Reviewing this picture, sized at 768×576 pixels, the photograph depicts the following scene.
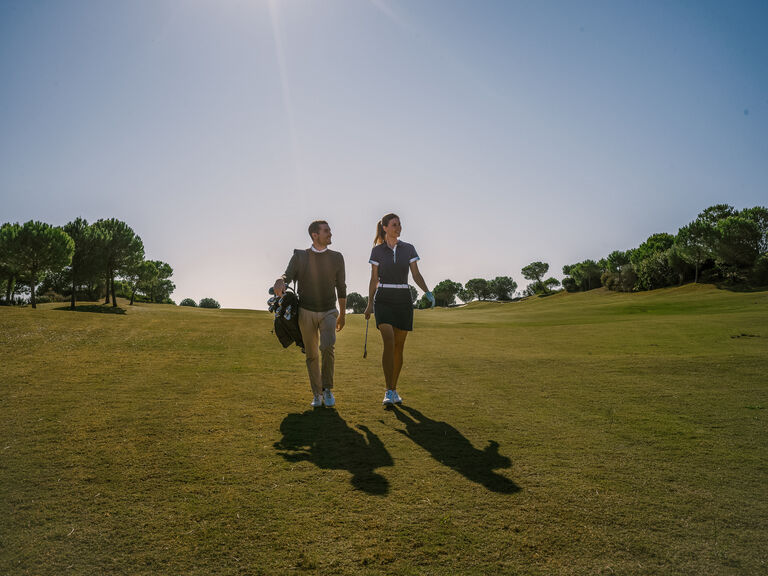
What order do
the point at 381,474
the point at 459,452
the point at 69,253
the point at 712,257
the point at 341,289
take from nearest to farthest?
the point at 381,474, the point at 459,452, the point at 341,289, the point at 69,253, the point at 712,257

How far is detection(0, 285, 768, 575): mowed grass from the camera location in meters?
2.80

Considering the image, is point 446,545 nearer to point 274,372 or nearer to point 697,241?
point 274,372

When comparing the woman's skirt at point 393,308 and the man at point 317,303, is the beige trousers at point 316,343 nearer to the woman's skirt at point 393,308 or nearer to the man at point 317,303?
the man at point 317,303

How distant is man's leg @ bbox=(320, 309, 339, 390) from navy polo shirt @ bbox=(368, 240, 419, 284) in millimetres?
1144

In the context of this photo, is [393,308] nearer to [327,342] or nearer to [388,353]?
[388,353]

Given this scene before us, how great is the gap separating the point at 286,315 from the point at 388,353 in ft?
5.87

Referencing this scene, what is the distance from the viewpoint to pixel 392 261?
25.0ft

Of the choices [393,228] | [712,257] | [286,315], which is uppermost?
[712,257]

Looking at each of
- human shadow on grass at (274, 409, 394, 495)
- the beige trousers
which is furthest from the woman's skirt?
human shadow on grass at (274, 409, 394, 495)

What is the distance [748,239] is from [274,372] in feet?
247

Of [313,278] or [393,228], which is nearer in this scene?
[313,278]

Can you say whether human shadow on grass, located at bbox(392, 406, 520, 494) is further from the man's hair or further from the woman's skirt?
the man's hair

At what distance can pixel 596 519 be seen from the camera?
3256 millimetres

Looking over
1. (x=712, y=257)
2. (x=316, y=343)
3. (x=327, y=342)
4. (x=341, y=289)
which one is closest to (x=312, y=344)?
(x=316, y=343)
